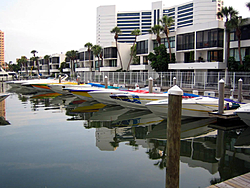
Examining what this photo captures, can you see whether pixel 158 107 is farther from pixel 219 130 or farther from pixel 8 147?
→ pixel 8 147

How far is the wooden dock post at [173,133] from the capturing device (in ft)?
19.1

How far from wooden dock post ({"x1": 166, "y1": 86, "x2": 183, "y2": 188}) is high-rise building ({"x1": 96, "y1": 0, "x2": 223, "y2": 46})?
119535 millimetres

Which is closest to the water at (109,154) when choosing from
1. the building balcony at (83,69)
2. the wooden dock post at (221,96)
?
the wooden dock post at (221,96)

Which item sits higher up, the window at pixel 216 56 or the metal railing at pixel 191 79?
the window at pixel 216 56

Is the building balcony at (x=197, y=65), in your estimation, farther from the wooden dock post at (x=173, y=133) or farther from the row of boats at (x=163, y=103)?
the wooden dock post at (x=173, y=133)

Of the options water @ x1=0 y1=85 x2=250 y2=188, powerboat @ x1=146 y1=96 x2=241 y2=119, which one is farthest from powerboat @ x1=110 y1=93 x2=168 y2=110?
powerboat @ x1=146 y1=96 x2=241 y2=119

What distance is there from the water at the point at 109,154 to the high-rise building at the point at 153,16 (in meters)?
111

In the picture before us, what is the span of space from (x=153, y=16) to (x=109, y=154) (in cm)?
11952

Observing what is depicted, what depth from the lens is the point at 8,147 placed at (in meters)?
12.0

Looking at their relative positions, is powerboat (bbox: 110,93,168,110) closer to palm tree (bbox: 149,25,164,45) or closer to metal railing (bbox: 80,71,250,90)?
metal railing (bbox: 80,71,250,90)

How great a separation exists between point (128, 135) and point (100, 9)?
126609mm

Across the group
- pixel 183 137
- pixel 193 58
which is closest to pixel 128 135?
pixel 183 137

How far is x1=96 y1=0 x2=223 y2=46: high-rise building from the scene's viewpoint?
11869cm

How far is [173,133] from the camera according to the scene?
5922 millimetres
